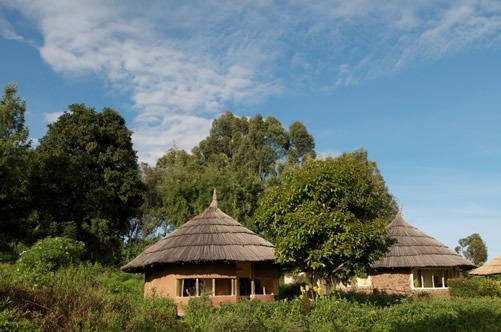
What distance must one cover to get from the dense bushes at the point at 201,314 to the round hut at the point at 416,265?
8.57 meters

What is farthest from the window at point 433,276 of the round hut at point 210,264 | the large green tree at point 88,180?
the large green tree at point 88,180

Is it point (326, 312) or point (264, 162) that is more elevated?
point (264, 162)

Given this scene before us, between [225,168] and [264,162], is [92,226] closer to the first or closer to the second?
[225,168]

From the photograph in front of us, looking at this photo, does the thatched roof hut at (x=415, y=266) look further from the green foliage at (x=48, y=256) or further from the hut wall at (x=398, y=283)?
the green foliage at (x=48, y=256)

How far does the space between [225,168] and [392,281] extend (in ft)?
62.2

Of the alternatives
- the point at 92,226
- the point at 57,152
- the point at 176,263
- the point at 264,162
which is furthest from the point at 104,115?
the point at 176,263

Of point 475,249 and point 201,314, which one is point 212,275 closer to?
point 201,314

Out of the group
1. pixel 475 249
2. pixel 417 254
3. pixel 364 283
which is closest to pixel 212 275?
pixel 364 283

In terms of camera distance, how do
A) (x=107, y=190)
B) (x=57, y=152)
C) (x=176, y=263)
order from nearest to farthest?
1. (x=176, y=263)
2. (x=57, y=152)
3. (x=107, y=190)

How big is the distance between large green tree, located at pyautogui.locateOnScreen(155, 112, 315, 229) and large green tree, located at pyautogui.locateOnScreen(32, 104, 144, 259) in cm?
385

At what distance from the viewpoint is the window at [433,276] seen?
2522cm

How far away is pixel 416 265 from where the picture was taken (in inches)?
937

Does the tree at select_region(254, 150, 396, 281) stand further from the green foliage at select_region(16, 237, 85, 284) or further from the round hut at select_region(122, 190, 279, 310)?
the green foliage at select_region(16, 237, 85, 284)

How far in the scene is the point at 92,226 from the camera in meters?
30.5
